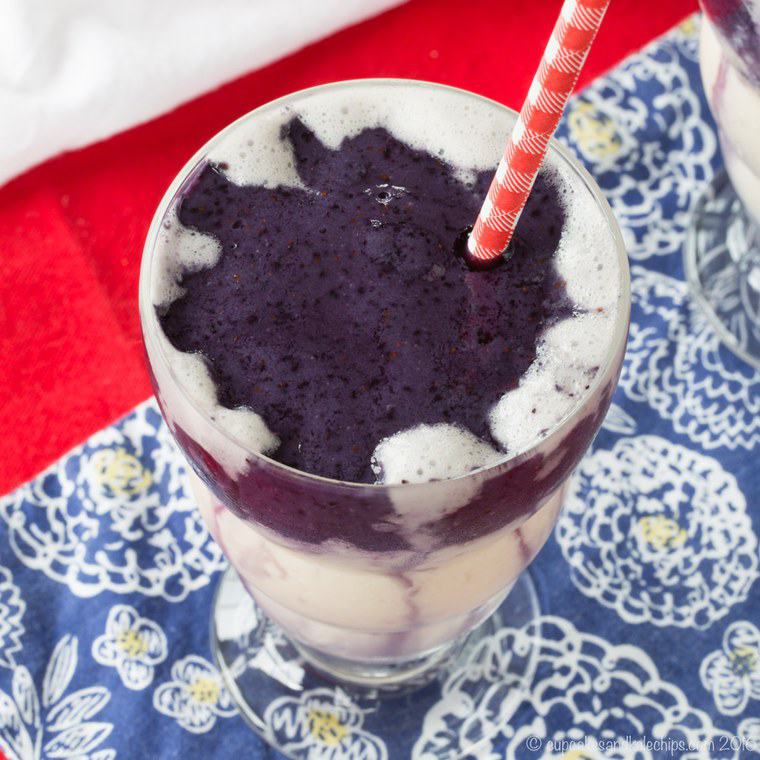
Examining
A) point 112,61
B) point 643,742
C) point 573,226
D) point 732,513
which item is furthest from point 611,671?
point 112,61

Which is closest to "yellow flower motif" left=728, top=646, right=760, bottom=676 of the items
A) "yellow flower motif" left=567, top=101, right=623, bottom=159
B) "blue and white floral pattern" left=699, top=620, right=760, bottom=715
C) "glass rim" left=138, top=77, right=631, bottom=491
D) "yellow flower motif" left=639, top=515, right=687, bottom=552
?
"blue and white floral pattern" left=699, top=620, right=760, bottom=715

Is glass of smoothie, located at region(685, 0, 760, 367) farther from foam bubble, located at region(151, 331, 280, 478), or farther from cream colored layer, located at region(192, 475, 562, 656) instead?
foam bubble, located at region(151, 331, 280, 478)

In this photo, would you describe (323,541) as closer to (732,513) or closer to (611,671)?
(611,671)

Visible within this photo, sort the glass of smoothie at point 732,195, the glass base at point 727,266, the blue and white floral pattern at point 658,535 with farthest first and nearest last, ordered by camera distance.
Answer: the glass base at point 727,266 → the blue and white floral pattern at point 658,535 → the glass of smoothie at point 732,195

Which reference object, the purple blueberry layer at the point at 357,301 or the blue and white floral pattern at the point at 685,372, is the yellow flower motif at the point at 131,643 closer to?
the purple blueberry layer at the point at 357,301

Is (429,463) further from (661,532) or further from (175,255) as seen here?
(661,532)

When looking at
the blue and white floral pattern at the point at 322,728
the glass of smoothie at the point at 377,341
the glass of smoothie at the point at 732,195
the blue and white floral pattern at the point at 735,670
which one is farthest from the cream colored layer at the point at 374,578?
the glass of smoothie at the point at 732,195

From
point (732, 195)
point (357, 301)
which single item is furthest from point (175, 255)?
point (732, 195)
